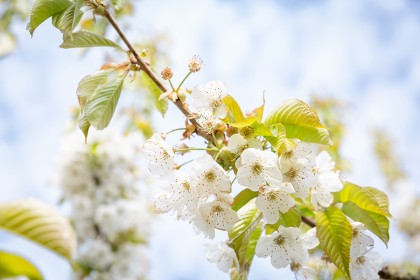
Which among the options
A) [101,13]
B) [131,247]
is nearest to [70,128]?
A: [131,247]

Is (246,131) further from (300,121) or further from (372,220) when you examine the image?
(372,220)

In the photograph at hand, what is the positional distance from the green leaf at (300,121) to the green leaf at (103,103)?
40 cm

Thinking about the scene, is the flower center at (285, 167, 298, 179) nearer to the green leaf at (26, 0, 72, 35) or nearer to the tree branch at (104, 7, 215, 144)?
the tree branch at (104, 7, 215, 144)

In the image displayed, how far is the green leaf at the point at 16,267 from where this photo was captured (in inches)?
24.3

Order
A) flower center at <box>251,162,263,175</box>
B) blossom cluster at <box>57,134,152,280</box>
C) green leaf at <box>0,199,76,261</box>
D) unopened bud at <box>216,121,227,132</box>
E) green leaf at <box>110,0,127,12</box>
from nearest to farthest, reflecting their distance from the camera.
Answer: green leaf at <box>0,199,76,261</box> < flower center at <box>251,162,263,175</box> < unopened bud at <box>216,121,227,132</box> < green leaf at <box>110,0,127,12</box> < blossom cluster at <box>57,134,152,280</box>

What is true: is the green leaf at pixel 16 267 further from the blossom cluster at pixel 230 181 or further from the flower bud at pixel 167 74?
the flower bud at pixel 167 74

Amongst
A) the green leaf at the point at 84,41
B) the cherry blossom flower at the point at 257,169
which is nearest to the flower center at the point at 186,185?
the cherry blossom flower at the point at 257,169

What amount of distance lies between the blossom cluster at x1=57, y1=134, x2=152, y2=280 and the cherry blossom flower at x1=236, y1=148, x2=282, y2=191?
12.8 feet

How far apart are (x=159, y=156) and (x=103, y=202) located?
3.90 metres

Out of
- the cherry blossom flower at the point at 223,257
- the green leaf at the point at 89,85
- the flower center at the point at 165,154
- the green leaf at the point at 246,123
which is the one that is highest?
the green leaf at the point at 89,85

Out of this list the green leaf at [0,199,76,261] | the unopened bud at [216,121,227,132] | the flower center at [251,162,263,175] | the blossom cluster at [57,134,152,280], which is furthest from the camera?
the blossom cluster at [57,134,152,280]

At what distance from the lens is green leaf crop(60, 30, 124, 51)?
125cm

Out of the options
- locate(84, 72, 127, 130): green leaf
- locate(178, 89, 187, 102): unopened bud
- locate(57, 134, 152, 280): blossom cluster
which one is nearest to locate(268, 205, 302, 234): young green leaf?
locate(178, 89, 187, 102): unopened bud

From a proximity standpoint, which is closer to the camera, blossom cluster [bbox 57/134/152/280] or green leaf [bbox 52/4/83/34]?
green leaf [bbox 52/4/83/34]
